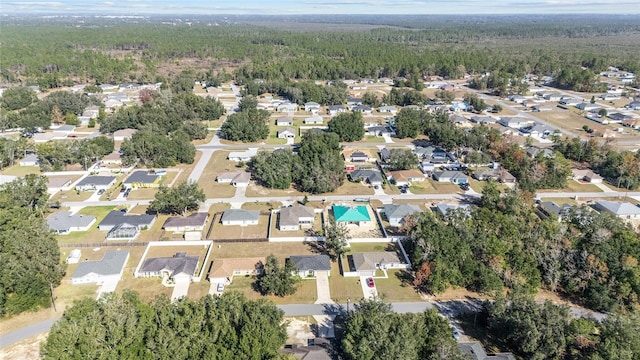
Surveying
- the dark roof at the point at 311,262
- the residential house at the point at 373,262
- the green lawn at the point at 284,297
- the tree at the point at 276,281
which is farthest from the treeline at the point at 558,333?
the tree at the point at 276,281

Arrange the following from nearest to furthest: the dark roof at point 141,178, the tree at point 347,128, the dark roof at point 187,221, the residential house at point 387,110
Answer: the dark roof at point 187,221
the dark roof at point 141,178
the tree at point 347,128
the residential house at point 387,110

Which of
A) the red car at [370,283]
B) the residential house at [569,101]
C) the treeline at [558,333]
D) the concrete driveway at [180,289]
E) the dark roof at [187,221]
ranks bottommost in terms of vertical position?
the concrete driveway at [180,289]

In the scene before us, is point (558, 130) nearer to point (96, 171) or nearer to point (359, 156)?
point (359, 156)

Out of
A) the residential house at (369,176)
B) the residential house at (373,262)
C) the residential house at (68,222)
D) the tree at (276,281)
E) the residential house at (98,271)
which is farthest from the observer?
the residential house at (369,176)

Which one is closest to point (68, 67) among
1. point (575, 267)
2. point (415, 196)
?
point (415, 196)

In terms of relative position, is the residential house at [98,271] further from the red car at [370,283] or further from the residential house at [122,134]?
the residential house at [122,134]

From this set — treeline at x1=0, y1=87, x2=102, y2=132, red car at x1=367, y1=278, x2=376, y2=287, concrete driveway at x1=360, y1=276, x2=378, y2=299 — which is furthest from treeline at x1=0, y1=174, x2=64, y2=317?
treeline at x1=0, y1=87, x2=102, y2=132

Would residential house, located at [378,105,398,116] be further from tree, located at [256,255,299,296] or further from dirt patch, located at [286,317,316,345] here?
dirt patch, located at [286,317,316,345]

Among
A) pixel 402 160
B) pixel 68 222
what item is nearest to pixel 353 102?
pixel 402 160
